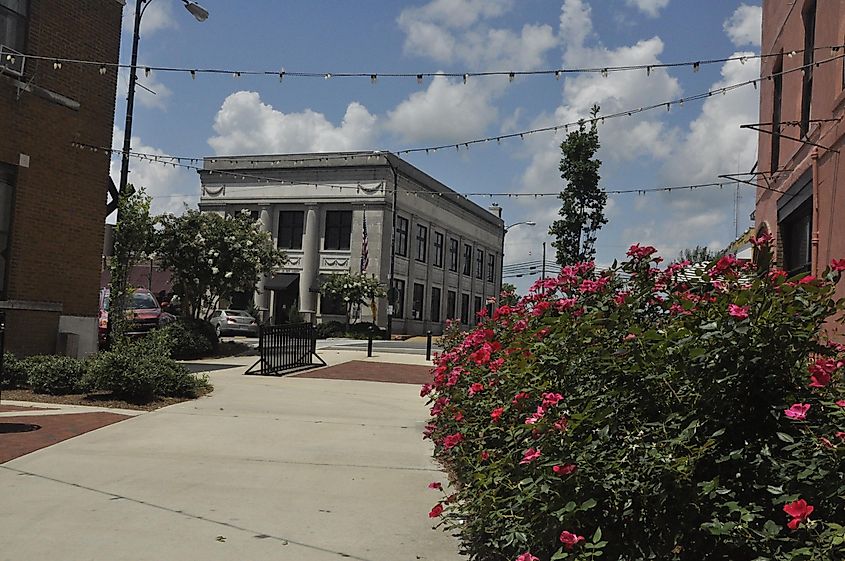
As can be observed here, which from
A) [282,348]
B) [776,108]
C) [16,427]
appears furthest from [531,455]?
[282,348]

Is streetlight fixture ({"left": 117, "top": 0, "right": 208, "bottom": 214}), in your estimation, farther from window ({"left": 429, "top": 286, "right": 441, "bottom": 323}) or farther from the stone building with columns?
window ({"left": 429, "top": 286, "right": 441, "bottom": 323})

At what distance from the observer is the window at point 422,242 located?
50.0 meters

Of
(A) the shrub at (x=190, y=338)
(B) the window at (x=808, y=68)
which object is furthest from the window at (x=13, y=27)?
(B) the window at (x=808, y=68)

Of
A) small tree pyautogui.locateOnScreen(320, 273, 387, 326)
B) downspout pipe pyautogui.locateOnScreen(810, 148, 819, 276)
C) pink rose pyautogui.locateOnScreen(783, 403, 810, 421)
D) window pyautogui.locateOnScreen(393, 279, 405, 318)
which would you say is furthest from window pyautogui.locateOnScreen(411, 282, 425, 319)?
pink rose pyautogui.locateOnScreen(783, 403, 810, 421)

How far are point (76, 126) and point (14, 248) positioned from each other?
2579 millimetres

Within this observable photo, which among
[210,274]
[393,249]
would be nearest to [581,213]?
[393,249]

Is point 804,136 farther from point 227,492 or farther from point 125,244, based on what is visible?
point 125,244

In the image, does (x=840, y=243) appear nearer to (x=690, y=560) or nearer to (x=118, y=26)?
(x=690, y=560)

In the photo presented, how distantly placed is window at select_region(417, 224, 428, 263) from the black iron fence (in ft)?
102

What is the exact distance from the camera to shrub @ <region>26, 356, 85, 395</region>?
36.8 ft

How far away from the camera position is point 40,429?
8500 mm

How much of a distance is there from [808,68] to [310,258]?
36.2 metres

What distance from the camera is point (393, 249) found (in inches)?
1732

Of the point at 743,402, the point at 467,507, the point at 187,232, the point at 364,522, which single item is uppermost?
the point at 187,232
